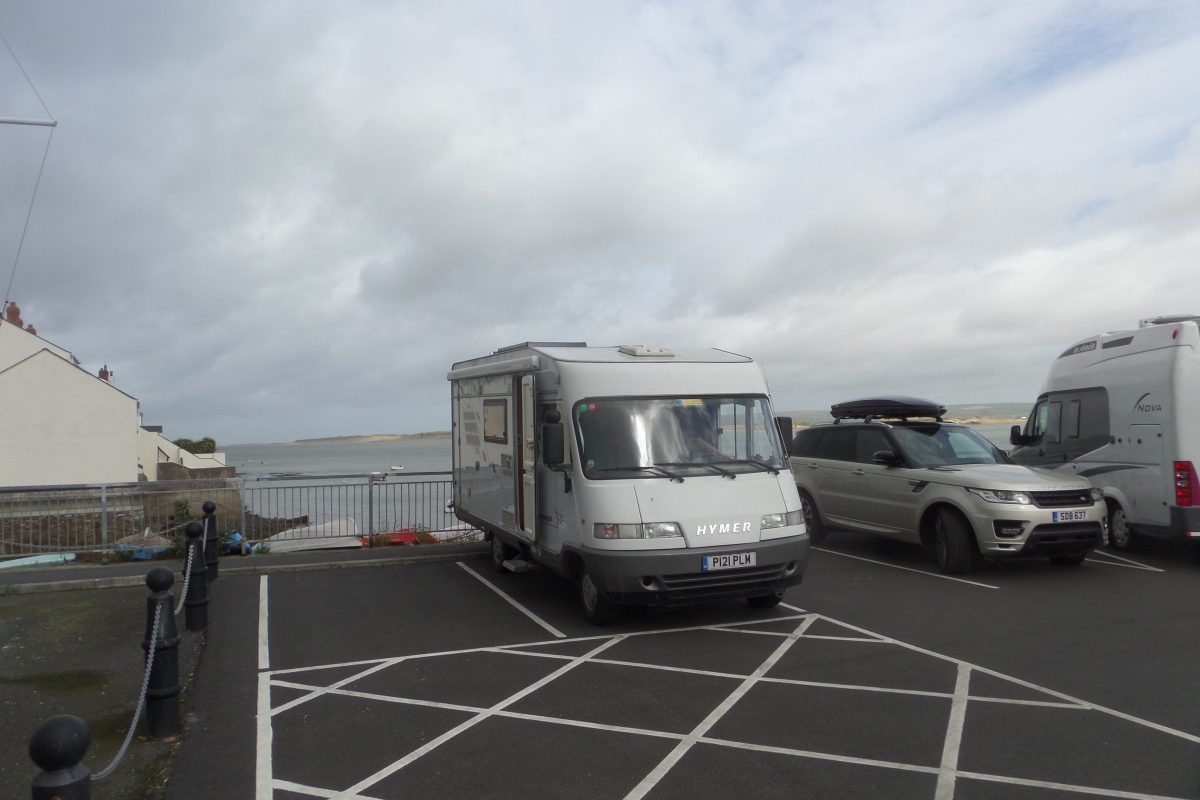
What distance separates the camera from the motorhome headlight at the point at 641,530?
7.77 metres

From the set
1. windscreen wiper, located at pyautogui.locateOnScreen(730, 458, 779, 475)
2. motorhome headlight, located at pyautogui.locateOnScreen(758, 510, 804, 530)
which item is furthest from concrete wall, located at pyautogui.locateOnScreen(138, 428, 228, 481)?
motorhome headlight, located at pyautogui.locateOnScreen(758, 510, 804, 530)

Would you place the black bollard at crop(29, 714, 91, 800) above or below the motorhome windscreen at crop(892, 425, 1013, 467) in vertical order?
below

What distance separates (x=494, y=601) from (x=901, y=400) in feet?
21.4

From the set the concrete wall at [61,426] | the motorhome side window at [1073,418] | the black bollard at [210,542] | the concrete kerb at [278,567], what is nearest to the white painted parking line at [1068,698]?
the motorhome side window at [1073,418]

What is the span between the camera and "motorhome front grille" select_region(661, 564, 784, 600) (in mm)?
7766

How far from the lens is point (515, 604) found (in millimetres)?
Result: 9547

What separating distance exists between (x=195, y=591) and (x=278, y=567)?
3470mm

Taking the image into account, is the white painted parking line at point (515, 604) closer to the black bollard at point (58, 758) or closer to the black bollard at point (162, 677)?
the black bollard at point (162, 677)

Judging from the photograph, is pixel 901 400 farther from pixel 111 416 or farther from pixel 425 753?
pixel 111 416

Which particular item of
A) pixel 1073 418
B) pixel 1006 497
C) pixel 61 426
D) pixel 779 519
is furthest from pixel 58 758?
pixel 61 426

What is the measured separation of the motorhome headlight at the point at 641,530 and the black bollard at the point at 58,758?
4991 mm

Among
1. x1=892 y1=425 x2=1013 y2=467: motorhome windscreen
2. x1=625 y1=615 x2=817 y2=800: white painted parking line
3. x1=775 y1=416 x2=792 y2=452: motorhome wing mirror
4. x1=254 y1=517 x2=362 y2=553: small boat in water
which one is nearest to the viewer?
x1=625 y1=615 x2=817 y2=800: white painted parking line

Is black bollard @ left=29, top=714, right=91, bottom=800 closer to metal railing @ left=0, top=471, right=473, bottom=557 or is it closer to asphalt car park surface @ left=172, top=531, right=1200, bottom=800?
asphalt car park surface @ left=172, top=531, right=1200, bottom=800

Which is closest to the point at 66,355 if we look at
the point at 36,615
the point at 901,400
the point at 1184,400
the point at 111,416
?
the point at 111,416
